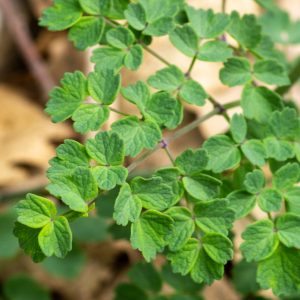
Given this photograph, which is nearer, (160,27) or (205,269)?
(205,269)

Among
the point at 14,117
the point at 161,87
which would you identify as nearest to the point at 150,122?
the point at 161,87

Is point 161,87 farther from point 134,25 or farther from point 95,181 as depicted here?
point 95,181

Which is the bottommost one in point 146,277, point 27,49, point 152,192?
point 146,277

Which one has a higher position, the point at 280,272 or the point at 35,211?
the point at 35,211

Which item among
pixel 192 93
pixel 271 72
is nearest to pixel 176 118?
pixel 192 93

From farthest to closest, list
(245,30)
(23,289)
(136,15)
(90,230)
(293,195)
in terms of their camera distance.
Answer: (90,230), (23,289), (245,30), (136,15), (293,195)

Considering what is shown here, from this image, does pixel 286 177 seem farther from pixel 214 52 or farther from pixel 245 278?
pixel 245 278
